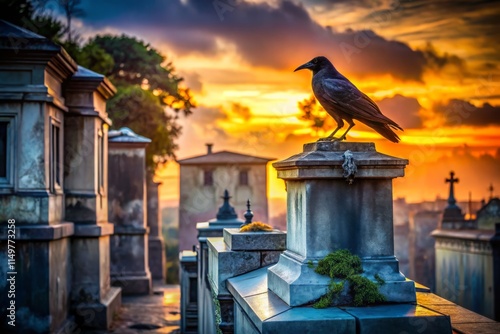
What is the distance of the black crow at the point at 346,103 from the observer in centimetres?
652

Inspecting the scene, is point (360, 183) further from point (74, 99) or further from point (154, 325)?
point (154, 325)

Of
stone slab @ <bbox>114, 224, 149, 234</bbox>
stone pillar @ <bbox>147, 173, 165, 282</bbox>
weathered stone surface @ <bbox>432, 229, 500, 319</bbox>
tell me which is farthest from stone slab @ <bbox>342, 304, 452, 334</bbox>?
stone pillar @ <bbox>147, 173, 165, 282</bbox>

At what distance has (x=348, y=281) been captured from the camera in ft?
19.1

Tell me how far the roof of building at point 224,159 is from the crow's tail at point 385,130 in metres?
33.3

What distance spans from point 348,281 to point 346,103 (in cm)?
166

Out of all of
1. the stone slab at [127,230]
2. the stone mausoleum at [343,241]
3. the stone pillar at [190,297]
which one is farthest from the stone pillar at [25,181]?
the stone slab at [127,230]

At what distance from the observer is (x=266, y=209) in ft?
133

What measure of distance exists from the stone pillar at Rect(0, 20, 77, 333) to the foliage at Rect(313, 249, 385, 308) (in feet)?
23.7

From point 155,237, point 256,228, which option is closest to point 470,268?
point 155,237

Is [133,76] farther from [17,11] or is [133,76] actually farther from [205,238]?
[205,238]

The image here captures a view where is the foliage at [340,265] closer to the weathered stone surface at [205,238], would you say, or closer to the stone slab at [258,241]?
the stone slab at [258,241]

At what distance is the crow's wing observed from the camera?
6.52 m

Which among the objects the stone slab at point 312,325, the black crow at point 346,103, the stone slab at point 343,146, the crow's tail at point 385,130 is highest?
the black crow at point 346,103

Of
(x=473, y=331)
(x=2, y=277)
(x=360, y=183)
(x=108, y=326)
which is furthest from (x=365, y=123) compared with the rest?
(x=108, y=326)
